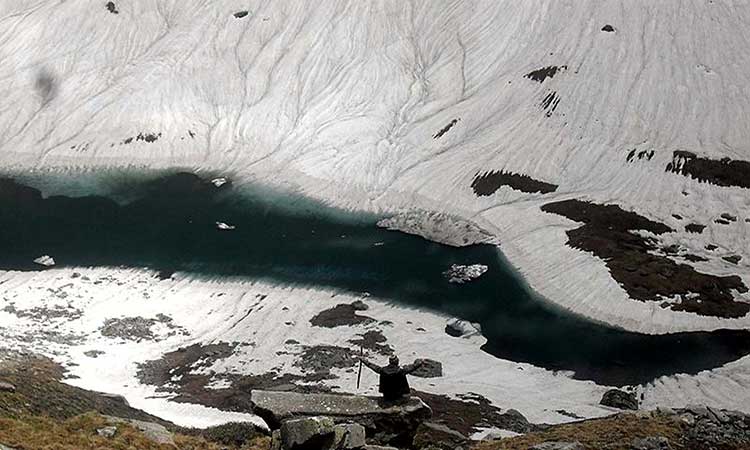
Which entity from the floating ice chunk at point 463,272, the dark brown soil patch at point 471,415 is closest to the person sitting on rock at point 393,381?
the dark brown soil patch at point 471,415

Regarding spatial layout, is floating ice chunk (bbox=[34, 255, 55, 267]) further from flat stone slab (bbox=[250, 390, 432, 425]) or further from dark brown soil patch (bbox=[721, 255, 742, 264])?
dark brown soil patch (bbox=[721, 255, 742, 264])

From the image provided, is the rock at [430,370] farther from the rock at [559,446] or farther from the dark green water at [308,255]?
the rock at [559,446]

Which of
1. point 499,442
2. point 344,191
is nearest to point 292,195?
point 344,191

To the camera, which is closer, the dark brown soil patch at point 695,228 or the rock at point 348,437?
the rock at point 348,437

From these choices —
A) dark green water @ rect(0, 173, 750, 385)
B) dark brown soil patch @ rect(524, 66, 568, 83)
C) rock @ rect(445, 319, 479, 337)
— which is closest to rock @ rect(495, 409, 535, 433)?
dark green water @ rect(0, 173, 750, 385)

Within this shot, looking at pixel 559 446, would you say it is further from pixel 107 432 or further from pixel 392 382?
pixel 107 432
